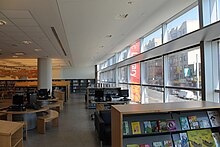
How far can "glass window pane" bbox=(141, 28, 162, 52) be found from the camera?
683cm

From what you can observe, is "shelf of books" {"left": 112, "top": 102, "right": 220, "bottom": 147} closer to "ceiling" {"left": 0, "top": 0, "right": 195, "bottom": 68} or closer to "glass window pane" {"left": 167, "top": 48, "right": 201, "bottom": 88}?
"glass window pane" {"left": 167, "top": 48, "right": 201, "bottom": 88}

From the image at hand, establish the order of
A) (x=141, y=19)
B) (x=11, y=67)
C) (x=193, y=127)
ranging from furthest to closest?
(x=11, y=67) < (x=141, y=19) < (x=193, y=127)

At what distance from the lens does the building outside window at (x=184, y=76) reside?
184 inches

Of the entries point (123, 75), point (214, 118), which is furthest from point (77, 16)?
point (123, 75)

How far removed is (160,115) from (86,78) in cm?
2106

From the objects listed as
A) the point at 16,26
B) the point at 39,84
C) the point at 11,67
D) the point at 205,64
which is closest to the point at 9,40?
the point at 16,26

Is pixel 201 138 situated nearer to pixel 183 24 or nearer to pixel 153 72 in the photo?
pixel 183 24

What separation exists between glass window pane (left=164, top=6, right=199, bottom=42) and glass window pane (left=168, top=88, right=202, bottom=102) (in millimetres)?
1511

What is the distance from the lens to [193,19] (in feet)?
15.8

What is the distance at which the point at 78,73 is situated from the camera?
23969 millimetres

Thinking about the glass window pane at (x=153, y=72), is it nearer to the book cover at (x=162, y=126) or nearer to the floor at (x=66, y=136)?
the floor at (x=66, y=136)

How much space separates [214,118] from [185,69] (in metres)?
2.16

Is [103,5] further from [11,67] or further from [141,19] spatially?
[11,67]

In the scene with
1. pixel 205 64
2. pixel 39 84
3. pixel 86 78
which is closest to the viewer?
pixel 205 64
